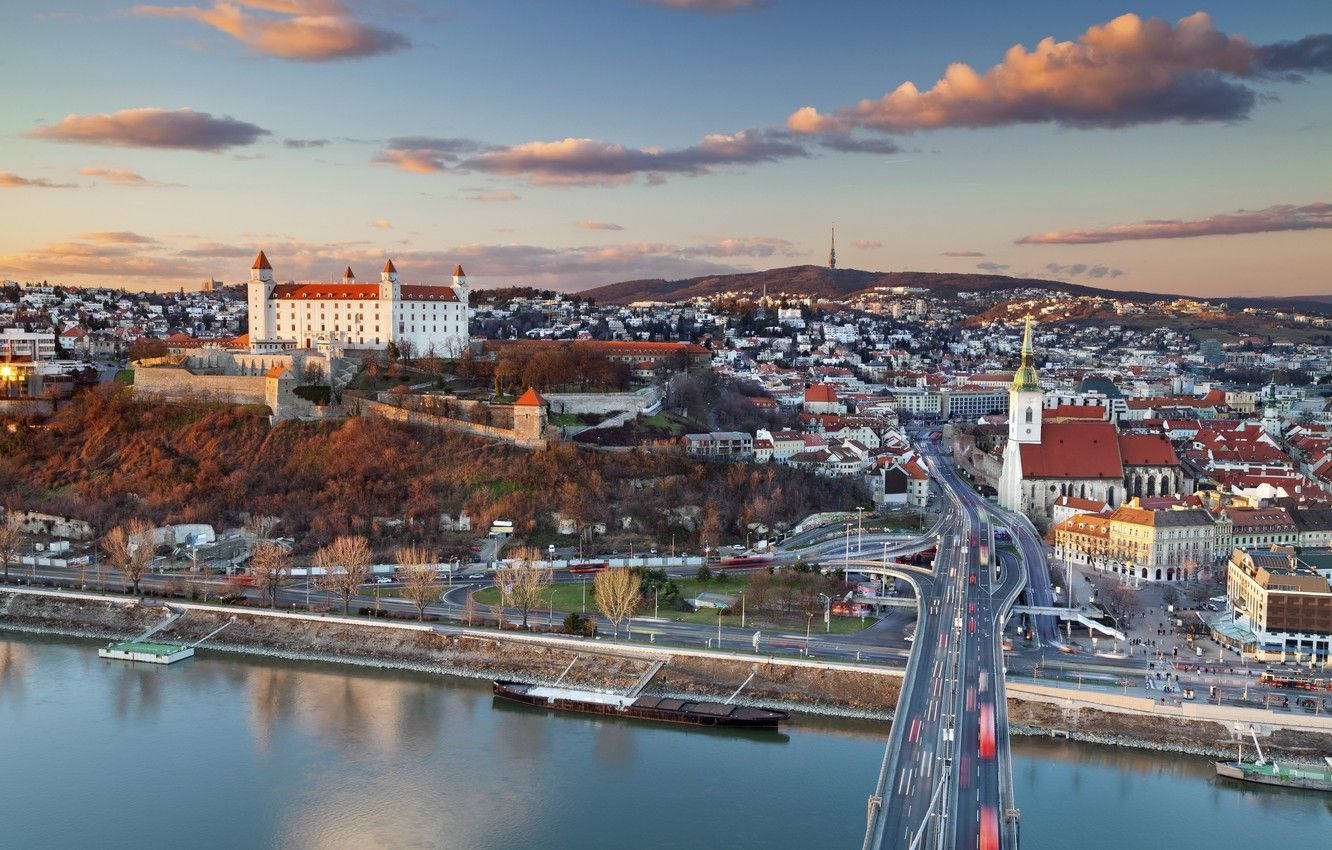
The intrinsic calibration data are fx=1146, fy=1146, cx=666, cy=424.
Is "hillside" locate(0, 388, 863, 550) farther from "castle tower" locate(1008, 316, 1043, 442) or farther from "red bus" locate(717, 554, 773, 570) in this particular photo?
"castle tower" locate(1008, 316, 1043, 442)

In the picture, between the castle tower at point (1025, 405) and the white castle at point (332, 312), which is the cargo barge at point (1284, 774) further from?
the white castle at point (332, 312)

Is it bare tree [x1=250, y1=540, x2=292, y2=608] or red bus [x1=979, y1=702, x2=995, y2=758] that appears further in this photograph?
bare tree [x1=250, y1=540, x2=292, y2=608]

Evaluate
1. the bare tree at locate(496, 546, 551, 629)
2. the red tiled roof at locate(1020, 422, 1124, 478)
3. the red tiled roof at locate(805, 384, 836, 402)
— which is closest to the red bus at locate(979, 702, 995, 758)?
the bare tree at locate(496, 546, 551, 629)

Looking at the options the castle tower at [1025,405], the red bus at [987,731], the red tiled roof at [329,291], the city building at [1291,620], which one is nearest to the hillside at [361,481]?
the castle tower at [1025,405]

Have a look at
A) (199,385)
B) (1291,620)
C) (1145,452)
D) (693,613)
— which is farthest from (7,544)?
(1145,452)

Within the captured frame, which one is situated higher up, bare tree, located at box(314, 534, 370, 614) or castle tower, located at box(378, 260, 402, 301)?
castle tower, located at box(378, 260, 402, 301)

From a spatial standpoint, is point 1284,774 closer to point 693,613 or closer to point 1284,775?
point 1284,775
